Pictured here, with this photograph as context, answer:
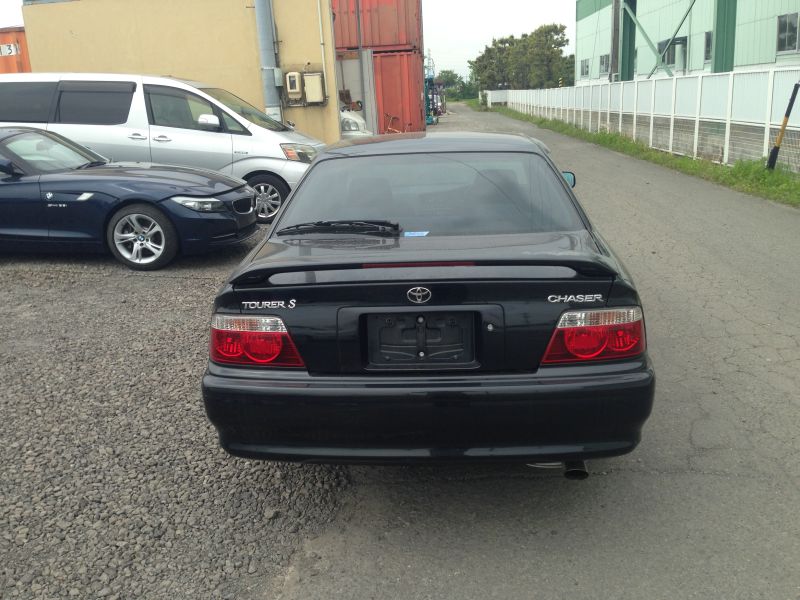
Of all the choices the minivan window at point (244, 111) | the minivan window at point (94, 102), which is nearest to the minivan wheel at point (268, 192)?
the minivan window at point (244, 111)

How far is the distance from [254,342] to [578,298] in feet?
4.18

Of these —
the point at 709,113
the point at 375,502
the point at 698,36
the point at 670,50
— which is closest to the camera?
the point at 375,502

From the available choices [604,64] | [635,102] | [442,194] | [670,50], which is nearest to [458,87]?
[604,64]

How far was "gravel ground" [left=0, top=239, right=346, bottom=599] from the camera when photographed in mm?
3012

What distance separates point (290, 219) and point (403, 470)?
1345 millimetres

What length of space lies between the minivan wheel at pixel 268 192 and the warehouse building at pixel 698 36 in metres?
17.4

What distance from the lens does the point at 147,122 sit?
34.4 ft

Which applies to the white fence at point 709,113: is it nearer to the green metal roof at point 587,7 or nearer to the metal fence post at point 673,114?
the metal fence post at point 673,114

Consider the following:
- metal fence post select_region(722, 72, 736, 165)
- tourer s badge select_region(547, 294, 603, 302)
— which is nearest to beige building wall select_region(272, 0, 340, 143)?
metal fence post select_region(722, 72, 736, 165)

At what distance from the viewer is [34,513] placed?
11.2 feet

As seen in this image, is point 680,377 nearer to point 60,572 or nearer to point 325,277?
point 325,277

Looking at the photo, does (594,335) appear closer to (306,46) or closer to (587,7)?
(306,46)

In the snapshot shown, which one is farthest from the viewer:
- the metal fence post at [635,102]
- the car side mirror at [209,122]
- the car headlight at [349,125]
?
the metal fence post at [635,102]

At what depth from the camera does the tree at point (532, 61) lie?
271 feet
